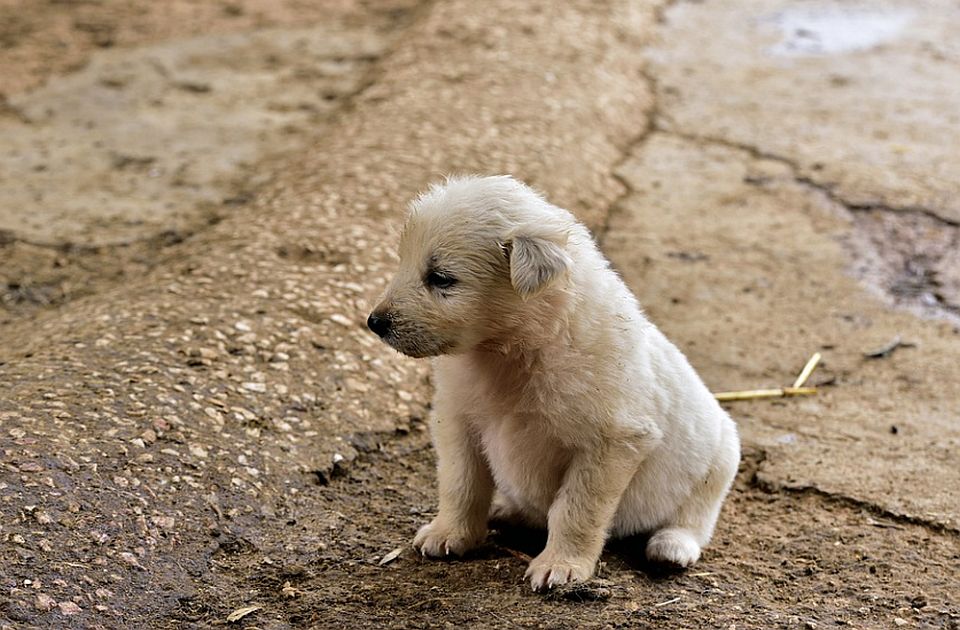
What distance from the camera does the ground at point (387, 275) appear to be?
3865 millimetres

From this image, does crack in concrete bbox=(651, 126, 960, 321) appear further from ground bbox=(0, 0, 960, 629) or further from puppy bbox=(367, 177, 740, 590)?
puppy bbox=(367, 177, 740, 590)

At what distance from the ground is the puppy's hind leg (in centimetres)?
8

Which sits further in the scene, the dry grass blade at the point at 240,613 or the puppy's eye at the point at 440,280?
the dry grass blade at the point at 240,613

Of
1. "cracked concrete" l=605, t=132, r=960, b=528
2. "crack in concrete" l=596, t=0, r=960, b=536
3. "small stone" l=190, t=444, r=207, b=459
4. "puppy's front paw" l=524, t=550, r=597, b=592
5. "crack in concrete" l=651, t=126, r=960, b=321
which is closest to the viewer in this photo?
"puppy's front paw" l=524, t=550, r=597, b=592

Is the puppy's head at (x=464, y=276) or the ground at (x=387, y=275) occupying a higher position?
the puppy's head at (x=464, y=276)

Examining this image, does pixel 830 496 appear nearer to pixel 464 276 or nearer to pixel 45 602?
pixel 464 276

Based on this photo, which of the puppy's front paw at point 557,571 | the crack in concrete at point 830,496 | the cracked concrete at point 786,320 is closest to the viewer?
the puppy's front paw at point 557,571

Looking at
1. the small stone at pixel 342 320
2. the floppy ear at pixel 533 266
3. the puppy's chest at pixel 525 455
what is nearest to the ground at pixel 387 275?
the small stone at pixel 342 320

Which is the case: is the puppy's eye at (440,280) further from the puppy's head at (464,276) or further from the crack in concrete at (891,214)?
the crack in concrete at (891,214)

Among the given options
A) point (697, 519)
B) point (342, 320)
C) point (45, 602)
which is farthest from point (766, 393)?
point (45, 602)

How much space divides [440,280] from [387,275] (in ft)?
7.61

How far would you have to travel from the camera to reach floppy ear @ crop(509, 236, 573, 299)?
3.37 m

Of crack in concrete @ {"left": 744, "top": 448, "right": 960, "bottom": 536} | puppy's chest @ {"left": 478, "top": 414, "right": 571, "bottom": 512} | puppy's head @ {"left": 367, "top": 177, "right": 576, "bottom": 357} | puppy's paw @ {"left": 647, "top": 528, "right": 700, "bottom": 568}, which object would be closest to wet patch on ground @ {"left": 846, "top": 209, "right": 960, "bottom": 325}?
crack in concrete @ {"left": 744, "top": 448, "right": 960, "bottom": 536}

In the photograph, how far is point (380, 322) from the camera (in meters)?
3.50
